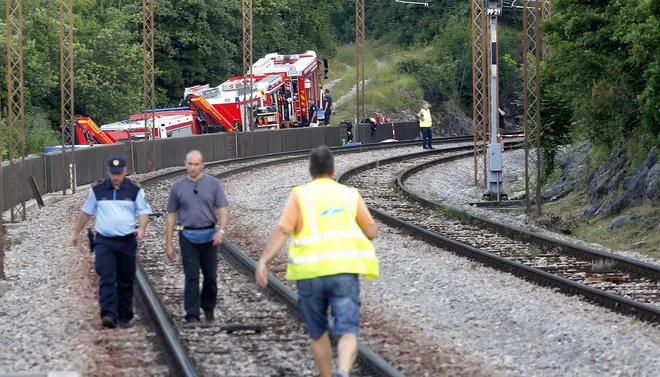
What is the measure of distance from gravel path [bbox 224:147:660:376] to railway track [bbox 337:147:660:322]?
0.19m

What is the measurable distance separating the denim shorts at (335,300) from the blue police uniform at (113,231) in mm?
3766

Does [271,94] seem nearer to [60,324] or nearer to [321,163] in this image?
[60,324]

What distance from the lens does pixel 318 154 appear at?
784cm

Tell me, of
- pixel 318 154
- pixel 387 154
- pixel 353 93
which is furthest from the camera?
pixel 353 93

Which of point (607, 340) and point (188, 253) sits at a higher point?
point (188, 253)

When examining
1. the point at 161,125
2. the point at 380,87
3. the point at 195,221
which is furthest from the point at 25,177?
the point at 380,87

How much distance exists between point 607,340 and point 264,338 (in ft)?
10.6

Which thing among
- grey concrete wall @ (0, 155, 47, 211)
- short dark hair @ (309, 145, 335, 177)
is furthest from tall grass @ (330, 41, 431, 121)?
short dark hair @ (309, 145, 335, 177)

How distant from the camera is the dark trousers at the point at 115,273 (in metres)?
11.3

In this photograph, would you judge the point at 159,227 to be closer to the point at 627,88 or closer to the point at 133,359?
the point at 627,88

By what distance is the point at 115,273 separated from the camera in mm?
11352

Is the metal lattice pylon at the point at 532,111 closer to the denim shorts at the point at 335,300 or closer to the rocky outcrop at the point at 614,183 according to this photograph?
the rocky outcrop at the point at 614,183

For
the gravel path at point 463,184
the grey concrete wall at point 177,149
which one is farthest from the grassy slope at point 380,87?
the gravel path at point 463,184

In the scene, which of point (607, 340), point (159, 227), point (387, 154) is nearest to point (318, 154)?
point (607, 340)
